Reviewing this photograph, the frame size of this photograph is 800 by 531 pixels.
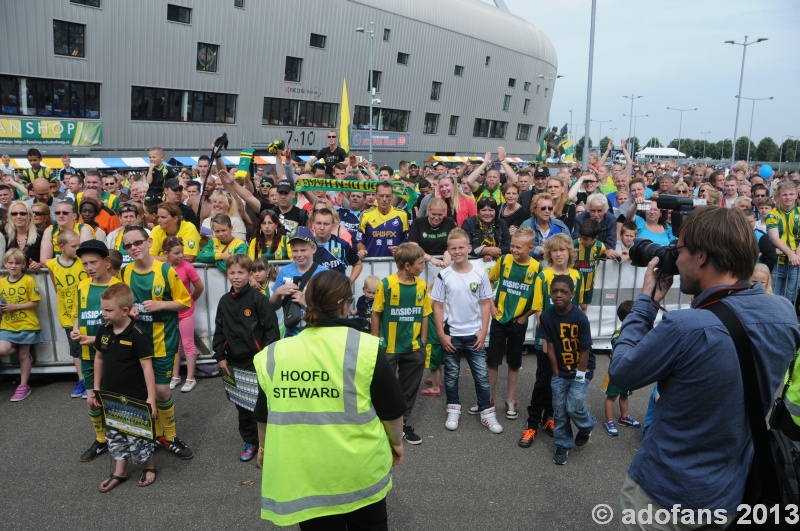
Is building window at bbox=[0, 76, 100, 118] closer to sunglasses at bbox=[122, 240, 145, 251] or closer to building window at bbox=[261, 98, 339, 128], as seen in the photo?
building window at bbox=[261, 98, 339, 128]

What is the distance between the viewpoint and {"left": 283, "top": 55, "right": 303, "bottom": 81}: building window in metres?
40.9

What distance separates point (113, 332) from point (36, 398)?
2336 mm

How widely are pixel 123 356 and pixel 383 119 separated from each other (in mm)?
47341

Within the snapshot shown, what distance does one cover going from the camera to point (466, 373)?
23.2 ft

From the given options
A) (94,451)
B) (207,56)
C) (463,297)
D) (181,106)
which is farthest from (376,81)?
(94,451)

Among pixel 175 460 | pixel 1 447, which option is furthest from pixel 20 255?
pixel 175 460

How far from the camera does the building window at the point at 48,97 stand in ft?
95.7

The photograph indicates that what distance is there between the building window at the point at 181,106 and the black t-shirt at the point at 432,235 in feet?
104

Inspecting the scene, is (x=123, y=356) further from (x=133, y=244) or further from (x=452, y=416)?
(x=452, y=416)

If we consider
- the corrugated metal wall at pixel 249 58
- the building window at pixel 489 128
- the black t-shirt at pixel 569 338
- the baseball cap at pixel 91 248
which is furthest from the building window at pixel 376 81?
the black t-shirt at pixel 569 338

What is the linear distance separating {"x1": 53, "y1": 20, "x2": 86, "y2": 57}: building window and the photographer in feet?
115

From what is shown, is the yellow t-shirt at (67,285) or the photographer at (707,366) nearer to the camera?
the photographer at (707,366)

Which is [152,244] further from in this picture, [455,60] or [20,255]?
[455,60]

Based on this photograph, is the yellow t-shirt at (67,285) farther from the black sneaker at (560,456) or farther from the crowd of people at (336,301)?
the black sneaker at (560,456)
